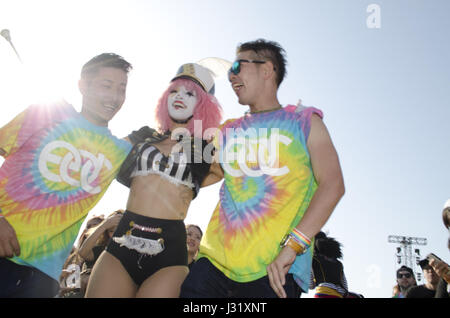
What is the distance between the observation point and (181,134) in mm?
3928

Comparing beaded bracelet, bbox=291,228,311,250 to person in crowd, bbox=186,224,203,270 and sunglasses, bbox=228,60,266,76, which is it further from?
person in crowd, bbox=186,224,203,270

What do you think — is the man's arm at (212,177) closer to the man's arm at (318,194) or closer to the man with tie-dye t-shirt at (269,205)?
the man with tie-dye t-shirt at (269,205)

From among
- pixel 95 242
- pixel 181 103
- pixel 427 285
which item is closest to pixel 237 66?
pixel 181 103

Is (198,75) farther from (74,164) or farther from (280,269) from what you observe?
(280,269)

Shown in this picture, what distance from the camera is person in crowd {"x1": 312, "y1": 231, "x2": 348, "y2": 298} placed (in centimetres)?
545

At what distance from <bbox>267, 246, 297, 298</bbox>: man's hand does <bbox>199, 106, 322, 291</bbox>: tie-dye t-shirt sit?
8.3 inches

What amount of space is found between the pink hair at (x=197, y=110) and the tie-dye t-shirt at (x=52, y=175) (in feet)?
1.74

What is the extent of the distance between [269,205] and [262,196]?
3.7 inches

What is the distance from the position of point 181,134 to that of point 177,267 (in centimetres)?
137

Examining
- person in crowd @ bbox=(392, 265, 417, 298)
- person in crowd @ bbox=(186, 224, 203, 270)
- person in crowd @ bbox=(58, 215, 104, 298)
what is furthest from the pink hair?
person in crowd @ bbox=(392, 265, 417, 298)

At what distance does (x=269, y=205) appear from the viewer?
9.23ft

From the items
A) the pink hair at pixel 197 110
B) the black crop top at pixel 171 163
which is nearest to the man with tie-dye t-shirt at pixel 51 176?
the black crop top at pixel 171 163

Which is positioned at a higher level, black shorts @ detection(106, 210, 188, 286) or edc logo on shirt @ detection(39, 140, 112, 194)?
edc logo on shirt @ detection(39, 140, 112, 194)
